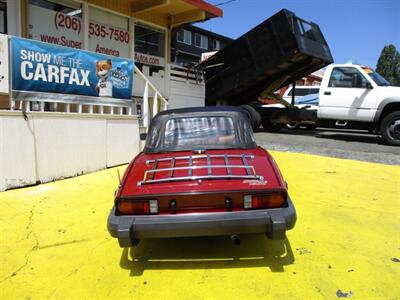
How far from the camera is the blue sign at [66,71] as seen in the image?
5.85 m

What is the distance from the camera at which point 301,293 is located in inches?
114

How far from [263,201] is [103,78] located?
16.7 ft

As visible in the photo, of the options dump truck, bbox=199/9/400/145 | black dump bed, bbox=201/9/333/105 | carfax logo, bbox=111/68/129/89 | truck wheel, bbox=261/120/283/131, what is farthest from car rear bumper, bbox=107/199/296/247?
truck wheel, bbox=261/120/283/131

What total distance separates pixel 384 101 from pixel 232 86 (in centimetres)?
454

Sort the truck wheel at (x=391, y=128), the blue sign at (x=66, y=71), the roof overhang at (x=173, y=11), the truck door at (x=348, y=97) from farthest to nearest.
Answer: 1. the roof overhang at (x=173, y=11)
2. the truck door at (x=348, y=97)
3. the truck wheel at (x=391, y=128)
4. the blue sign at (x=66, y=71)

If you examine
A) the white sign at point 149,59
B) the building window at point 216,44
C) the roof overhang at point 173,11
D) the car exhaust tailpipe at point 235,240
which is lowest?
the car exhaust tailpipe at point 235,240

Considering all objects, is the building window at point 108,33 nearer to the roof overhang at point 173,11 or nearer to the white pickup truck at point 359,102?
the roof overhang at point 173,11

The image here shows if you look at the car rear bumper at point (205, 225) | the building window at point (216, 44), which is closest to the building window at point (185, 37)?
the building window at point (216, 44)

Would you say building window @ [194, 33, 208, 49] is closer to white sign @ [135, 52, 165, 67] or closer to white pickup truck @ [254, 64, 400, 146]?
white sign @ [135, 52, 165, 67]

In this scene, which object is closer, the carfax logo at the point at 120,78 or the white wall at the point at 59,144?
the white wall at the point at 59,144

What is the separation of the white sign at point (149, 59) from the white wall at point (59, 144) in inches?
143

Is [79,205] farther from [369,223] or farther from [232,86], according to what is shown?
[232,86]

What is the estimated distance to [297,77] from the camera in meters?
12.4

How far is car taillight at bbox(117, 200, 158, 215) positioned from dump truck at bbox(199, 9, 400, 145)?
6.10 meters
